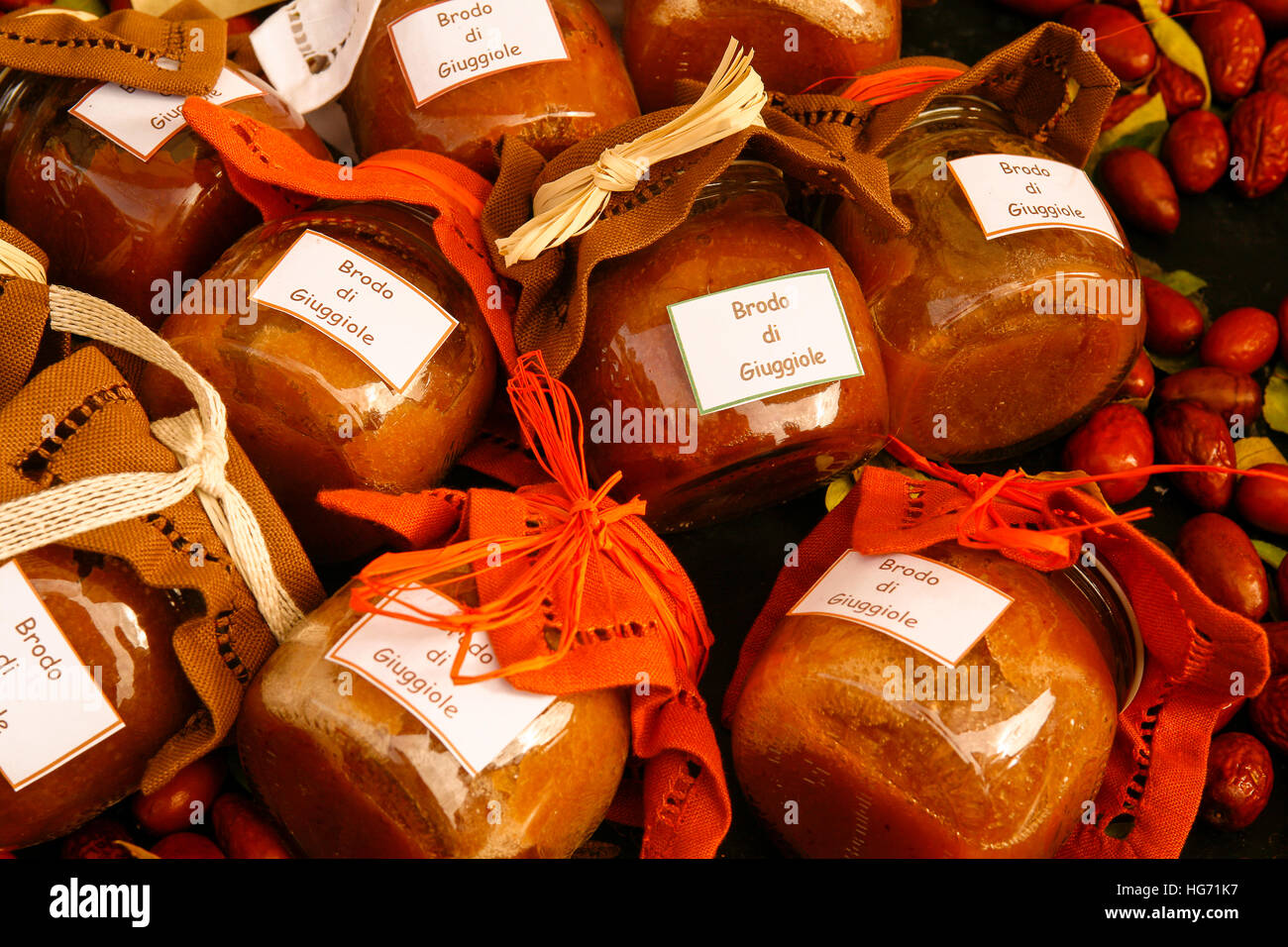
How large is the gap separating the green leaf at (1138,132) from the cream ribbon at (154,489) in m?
1.15

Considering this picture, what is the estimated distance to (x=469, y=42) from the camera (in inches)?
40.6

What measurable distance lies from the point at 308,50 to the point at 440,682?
2.47ft

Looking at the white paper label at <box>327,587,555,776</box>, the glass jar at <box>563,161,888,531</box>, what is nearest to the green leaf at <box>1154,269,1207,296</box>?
the glass jar at <box>563,161,888,531</box>

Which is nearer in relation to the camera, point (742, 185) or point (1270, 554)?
point (742, 185)

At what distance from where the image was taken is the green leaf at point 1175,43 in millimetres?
1435

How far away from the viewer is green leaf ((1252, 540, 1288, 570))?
1.17 m

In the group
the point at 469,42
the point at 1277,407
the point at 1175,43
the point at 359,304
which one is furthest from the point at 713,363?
the point at 1175,43

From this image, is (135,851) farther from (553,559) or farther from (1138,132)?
(1138,132)

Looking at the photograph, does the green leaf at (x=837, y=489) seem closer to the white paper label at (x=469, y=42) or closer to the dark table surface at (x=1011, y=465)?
the dark table surface at (x=1011, y=465)

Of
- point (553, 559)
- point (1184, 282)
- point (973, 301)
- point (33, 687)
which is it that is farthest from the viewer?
point (1184, 282)

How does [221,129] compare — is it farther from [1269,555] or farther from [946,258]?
[1269,555]

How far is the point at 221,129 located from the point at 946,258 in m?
0.69

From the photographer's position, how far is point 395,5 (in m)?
1.07

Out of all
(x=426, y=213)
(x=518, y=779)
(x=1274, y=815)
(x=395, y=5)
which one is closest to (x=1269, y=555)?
(x=1274, y=815)
